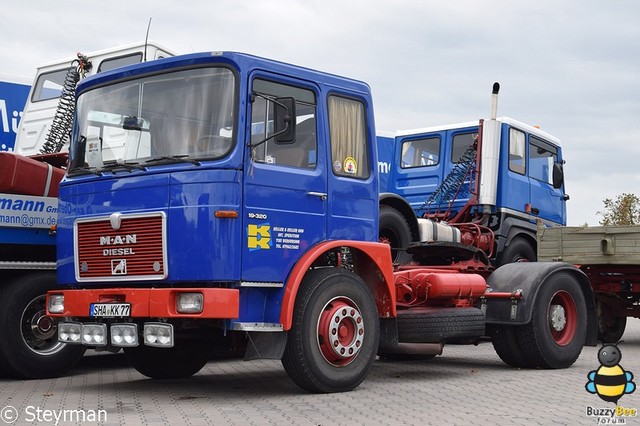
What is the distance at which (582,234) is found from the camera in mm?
13102

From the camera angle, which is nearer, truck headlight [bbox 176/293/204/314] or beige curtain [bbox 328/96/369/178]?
truck headlight [bbox 176/293/204/314]

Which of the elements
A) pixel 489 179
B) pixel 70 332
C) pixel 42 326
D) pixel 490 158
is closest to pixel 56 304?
pixel 70 332

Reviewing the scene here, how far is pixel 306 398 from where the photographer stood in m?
8.12

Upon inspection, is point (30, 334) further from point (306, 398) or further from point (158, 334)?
point (306, 398)

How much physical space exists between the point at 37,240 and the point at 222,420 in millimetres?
3671

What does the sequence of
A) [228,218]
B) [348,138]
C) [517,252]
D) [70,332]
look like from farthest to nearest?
[517,252] → [348,138] → [70,332] → [228,218]

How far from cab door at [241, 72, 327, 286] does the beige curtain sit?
229 millimetres

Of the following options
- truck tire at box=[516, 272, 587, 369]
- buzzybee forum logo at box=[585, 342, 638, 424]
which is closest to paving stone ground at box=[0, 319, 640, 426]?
buzzybee forum logo at box=[585, 342, 638, 424]

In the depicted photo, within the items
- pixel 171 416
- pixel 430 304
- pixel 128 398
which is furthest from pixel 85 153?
pixel 430 304

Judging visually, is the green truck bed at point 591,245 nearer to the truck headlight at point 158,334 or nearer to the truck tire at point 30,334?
the truck tire at point 30,334

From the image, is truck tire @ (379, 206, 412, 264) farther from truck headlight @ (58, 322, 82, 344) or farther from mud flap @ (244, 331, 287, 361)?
truck headlight @ (58, 322, 82, 344)

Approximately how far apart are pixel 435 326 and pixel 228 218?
9.40 feet

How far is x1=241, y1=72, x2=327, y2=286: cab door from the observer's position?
25.8 ft

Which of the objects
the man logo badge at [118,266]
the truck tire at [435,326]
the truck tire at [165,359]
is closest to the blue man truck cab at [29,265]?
the truck tire at [165,359]
